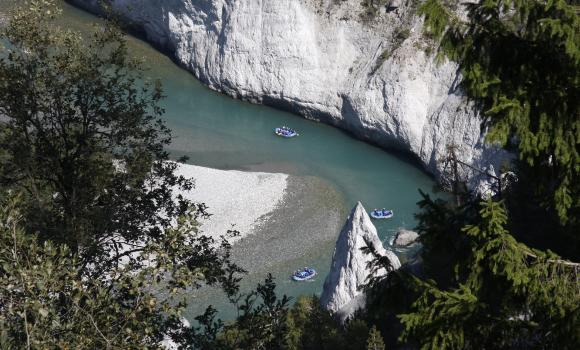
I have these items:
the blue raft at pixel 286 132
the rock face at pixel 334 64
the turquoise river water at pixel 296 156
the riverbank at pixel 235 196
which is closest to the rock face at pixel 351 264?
the turquoise river water at pixel 296 156

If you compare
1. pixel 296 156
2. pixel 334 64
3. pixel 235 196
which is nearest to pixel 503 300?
pixel 235 196

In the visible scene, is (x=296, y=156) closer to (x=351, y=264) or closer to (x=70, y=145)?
(x=351, y=264)

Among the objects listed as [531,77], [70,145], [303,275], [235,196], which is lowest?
[235,196]

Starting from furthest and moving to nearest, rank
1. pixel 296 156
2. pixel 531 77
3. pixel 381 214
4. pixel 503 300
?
1. pixel 296 156
2. pixel 381 214
3. pixel 531 77
4. pixel 503 300

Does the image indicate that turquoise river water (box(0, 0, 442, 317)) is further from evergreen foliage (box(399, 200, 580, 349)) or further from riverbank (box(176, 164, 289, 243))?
evergreen foliage (box(399, 200, 580, 349))

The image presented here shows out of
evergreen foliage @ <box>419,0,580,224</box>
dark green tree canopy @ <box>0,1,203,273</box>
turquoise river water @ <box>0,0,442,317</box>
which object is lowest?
turquoise river water @ <box>0,0,442,317</box>

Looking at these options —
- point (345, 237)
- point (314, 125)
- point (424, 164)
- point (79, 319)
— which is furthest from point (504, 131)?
point (314, 125)

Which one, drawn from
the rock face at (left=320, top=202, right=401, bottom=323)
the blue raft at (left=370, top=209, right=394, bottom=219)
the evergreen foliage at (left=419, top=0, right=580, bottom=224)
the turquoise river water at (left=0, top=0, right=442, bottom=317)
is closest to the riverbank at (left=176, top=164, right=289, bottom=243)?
the turquoise river water at (left=0, top=0, right=442, bottom=317)
